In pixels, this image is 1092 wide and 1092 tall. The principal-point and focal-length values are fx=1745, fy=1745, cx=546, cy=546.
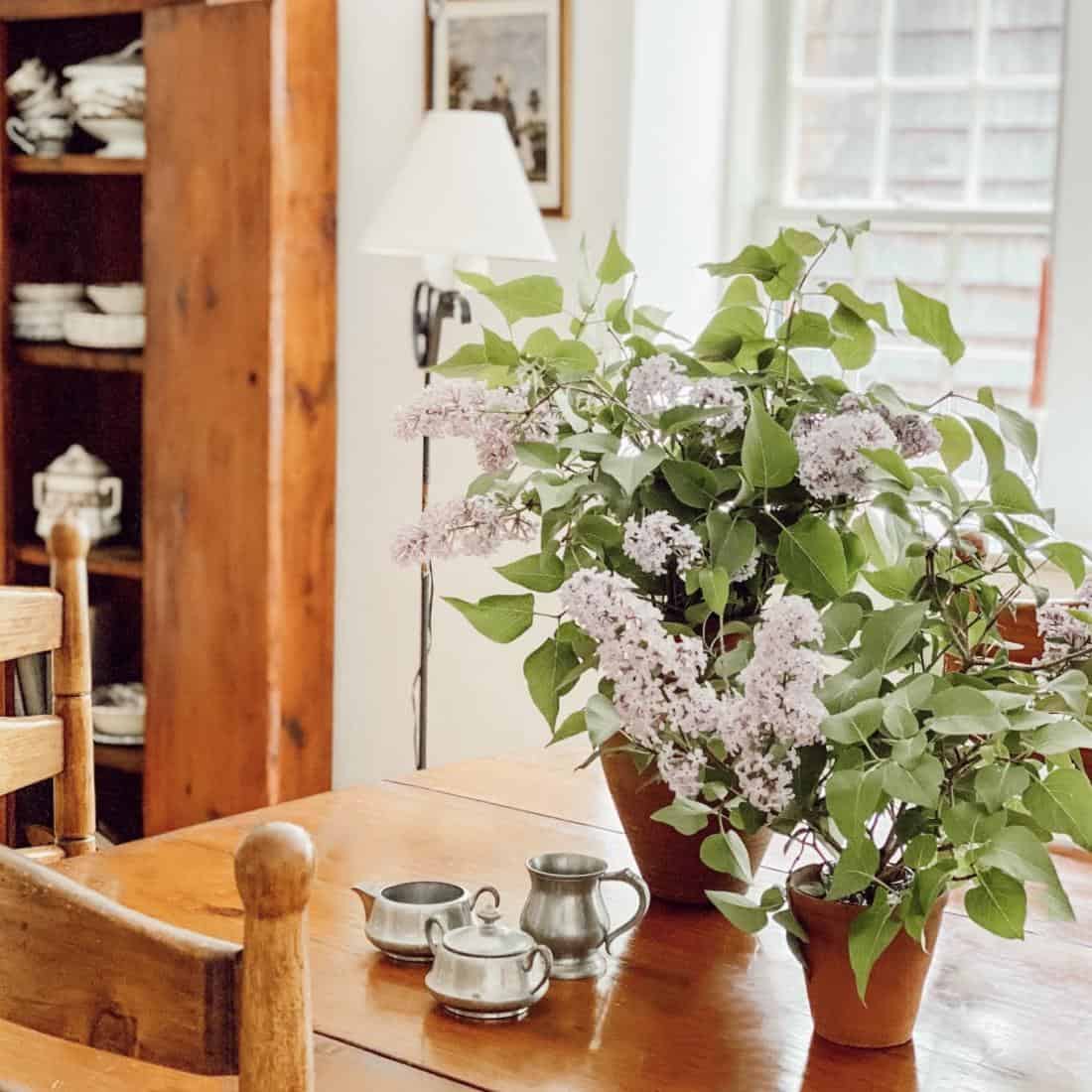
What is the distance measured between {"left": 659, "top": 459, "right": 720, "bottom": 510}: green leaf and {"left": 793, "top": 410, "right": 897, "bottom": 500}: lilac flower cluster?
0.08 m

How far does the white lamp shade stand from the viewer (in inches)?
101

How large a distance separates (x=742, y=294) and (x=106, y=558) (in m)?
2.18

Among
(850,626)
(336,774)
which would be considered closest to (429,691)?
(336,774)

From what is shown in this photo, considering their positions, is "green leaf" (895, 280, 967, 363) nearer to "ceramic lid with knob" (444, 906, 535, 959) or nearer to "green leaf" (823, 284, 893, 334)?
Answer: "green leaf" (823, 284, 893, 334)

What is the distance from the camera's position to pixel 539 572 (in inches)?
55.1

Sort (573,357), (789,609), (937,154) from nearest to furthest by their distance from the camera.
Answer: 1. (789,609)
2. (573,357)
3. (937,154)

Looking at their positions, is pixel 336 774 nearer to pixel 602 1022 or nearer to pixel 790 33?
pixel 790 33

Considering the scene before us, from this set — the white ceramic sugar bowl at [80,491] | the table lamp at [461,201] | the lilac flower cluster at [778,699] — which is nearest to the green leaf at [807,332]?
the lilac flower cluster at [778,699]

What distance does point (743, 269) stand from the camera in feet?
4.53

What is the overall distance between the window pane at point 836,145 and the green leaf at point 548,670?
1.87 meters

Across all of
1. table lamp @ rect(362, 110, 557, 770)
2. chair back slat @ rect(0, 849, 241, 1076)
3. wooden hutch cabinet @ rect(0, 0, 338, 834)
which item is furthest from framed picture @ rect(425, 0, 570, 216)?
chair back slat @ rect(0, 849, 241, 1076)

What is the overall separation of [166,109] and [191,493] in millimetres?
688

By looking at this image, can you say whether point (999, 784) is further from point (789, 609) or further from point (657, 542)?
point (657, 542)

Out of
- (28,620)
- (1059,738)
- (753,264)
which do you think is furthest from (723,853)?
(28,620)
